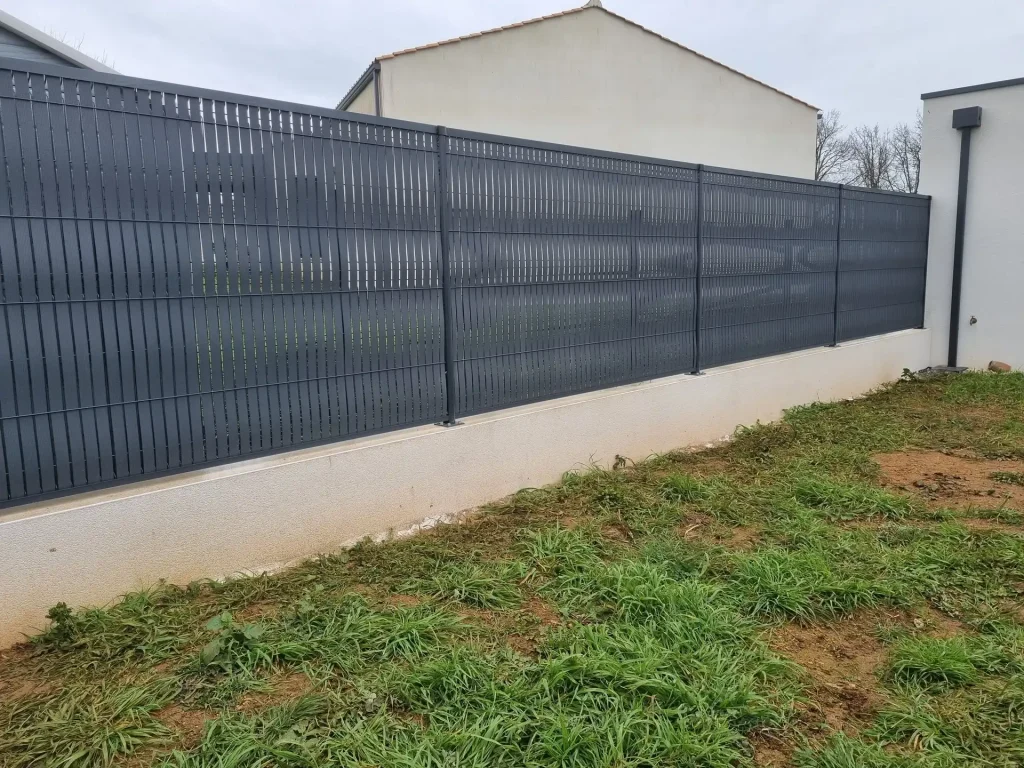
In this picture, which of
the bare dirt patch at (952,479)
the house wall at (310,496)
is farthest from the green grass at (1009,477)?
the house wall at (310,496)

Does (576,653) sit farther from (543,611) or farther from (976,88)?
(976,88)

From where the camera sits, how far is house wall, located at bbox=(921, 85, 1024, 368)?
9891mm

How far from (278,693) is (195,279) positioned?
2.04 metres

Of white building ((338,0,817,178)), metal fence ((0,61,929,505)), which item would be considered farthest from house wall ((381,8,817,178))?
metal fence ((0,61,929,505))

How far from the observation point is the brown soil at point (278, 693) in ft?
8.76

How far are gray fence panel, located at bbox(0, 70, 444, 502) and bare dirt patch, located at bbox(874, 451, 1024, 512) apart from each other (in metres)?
3.90

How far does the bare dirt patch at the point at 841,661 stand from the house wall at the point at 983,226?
8.82 m

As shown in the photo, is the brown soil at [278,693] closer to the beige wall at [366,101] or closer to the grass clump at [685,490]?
the grass clump at [685,490]

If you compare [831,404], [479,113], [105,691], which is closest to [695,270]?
[831,404]

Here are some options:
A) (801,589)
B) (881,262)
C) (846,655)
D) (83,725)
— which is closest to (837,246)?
(881,262)

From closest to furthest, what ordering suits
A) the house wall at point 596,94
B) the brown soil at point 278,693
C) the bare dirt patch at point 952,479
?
the brown soil at point 278,693 < the bare dirt patch at point 952,479 < the house wall at point 596,94

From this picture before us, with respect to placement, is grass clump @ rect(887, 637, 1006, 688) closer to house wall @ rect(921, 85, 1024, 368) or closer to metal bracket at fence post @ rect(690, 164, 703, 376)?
metal bracket at fence post @ rect(690, 164, 703, 376)

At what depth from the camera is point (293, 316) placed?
3.92 meters

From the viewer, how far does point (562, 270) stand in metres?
5.44
